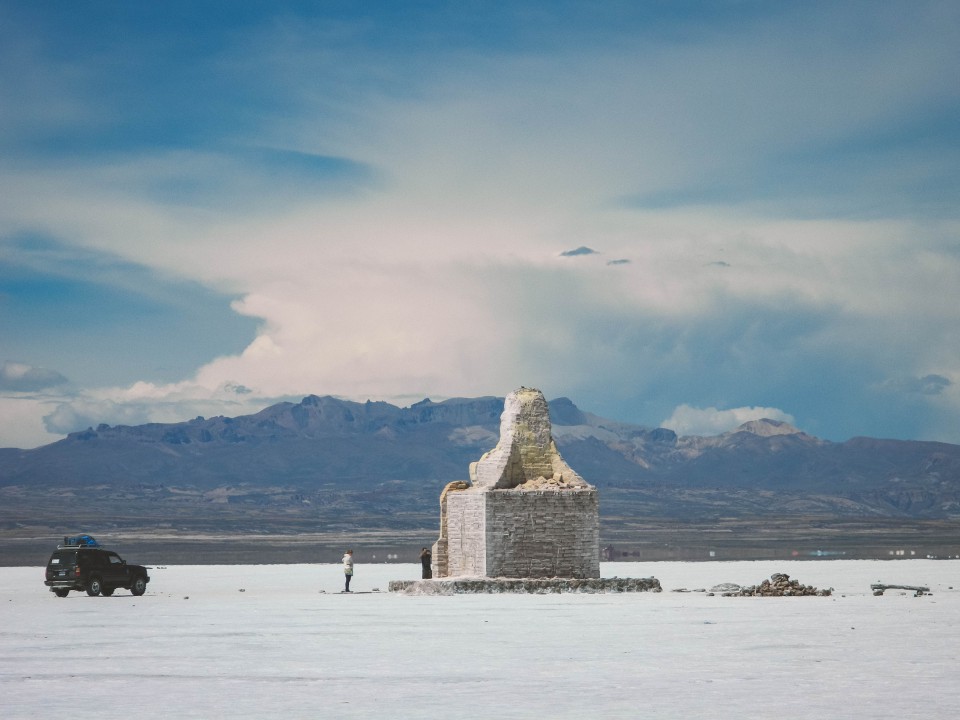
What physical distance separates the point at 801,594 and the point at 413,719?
75.9ft

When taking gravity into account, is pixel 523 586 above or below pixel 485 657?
above

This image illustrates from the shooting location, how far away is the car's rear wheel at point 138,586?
39344 millimetres

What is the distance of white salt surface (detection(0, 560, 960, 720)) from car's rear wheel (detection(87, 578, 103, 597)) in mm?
1625

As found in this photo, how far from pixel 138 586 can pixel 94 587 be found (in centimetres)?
116

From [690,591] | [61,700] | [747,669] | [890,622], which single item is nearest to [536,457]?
[690,591]

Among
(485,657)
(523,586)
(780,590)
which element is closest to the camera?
(485,657)

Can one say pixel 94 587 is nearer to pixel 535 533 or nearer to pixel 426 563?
pixel 426 563

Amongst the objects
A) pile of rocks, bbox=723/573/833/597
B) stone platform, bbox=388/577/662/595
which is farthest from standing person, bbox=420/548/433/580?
pile of rocks, bbox=723/573/833/597

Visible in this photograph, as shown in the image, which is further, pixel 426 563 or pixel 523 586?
pixel 426 563

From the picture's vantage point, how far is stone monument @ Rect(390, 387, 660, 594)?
37781 mm

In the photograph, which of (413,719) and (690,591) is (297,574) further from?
(413,719)

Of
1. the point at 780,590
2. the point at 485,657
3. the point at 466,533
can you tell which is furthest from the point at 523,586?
the point at 485,657

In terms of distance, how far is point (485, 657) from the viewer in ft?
68.7

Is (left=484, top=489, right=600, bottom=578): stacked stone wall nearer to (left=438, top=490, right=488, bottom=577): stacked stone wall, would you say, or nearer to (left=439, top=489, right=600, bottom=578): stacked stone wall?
(left=439, top=489, right=600, bottom=578): stacked stone wall
